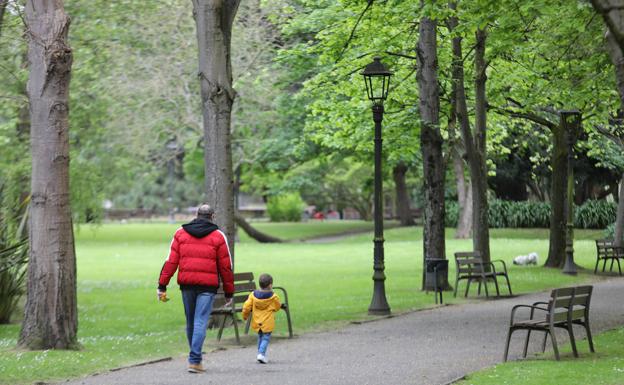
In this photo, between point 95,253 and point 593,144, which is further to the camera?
point 95,253

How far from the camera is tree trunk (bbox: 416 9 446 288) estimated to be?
22.8m

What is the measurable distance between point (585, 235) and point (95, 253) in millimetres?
24594

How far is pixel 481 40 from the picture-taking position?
80.7ft

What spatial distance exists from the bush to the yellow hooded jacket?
73.1 metres

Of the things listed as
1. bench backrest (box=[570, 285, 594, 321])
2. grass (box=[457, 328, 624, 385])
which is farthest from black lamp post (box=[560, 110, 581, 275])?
grass (box=[457, 328, 624, 385])

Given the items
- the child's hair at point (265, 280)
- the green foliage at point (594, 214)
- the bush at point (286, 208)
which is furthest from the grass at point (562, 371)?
the bush at point (286, 208)

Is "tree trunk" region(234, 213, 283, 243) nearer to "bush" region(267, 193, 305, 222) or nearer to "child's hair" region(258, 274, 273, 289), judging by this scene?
"bush" region(267, 193, 305, 222)

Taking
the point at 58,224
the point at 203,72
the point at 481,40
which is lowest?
the point at 58,224

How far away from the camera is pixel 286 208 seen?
86.8m

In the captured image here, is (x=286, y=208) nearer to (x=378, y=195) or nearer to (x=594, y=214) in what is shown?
(x=594, y=214)

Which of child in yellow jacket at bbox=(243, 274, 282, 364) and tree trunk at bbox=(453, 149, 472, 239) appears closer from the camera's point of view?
child in yellow jacket at bbox=(243, 274, 282, 364)

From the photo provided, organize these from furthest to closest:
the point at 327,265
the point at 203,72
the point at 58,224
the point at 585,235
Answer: the point at 585,235, the point at 327,265, the point at 203,72, the point at 58,224

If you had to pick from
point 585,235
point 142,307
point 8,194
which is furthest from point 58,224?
point 585,235

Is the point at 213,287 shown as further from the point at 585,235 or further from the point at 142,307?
the point at 585,235
